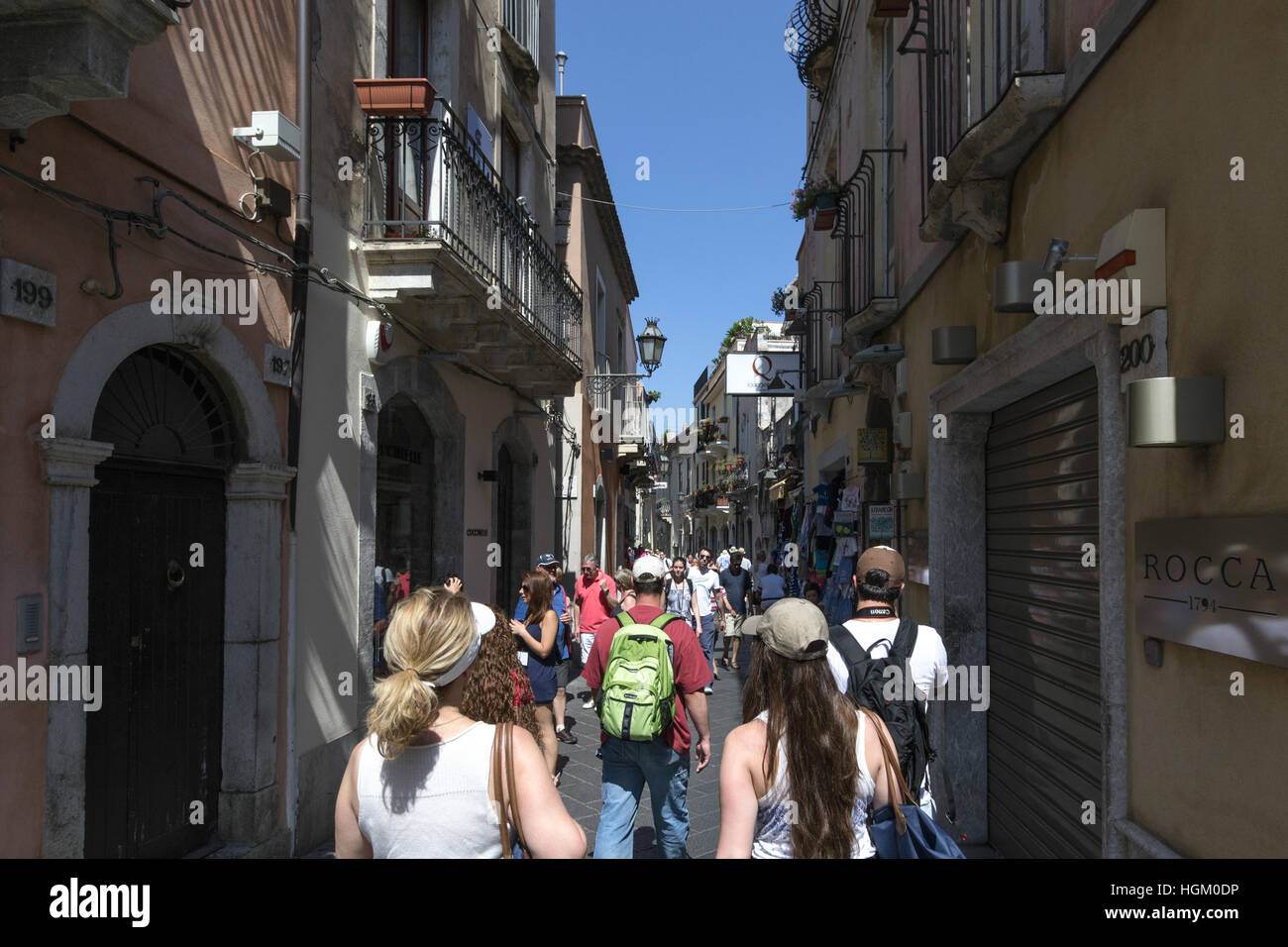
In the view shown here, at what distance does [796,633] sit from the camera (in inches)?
96.5

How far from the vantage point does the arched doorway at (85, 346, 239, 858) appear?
4.33 meters

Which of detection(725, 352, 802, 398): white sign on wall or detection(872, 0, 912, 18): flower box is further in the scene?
detection(725, 352, 802, 398): white sign on wall

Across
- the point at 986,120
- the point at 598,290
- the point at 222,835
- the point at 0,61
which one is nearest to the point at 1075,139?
the point at 986,120

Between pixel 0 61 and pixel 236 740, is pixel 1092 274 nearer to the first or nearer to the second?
pixel 0 61

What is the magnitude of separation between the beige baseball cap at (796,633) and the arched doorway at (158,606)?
11.0 feet

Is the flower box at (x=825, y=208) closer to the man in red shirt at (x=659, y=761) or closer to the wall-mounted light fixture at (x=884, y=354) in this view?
the wall-mounted light fixture at (x=884, y=354)

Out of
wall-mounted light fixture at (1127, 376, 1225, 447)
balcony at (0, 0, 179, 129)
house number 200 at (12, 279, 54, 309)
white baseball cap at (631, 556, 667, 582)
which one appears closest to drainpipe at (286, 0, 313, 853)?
house number 200 at (12, 279, 54, 309)

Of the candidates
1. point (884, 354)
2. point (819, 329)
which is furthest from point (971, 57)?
point (819, 329)

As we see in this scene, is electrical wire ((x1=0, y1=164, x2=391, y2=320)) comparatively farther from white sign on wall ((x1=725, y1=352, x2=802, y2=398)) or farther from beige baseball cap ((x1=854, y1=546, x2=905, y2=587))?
white sign on wall ((x1=725, y1=352, x2=802, y2=398))

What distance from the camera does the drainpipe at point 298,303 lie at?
5754 millimetres

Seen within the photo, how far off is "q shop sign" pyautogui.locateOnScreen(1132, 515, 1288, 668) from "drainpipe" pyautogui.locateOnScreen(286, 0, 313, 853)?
15.6ft
